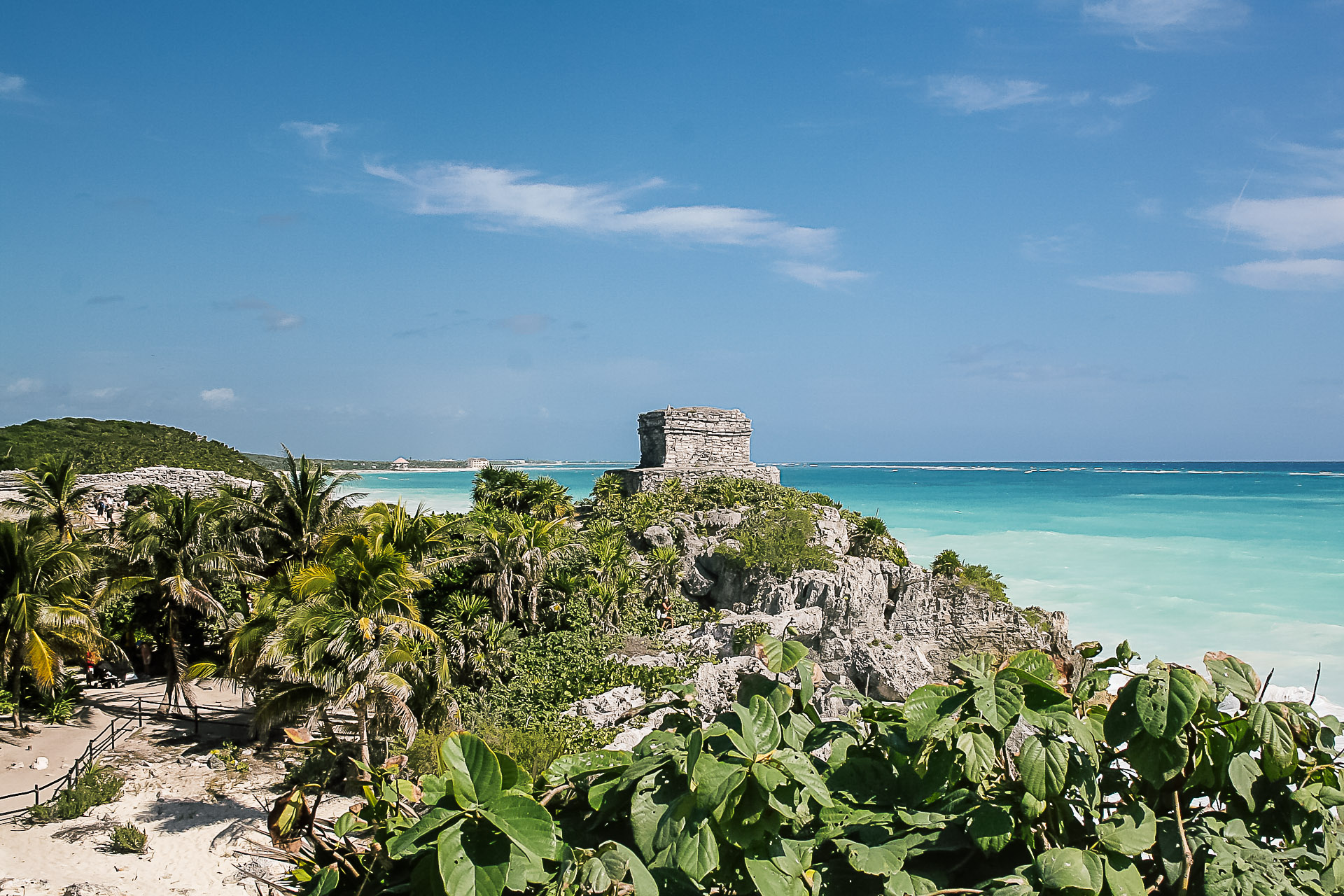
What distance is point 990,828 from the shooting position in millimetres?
1810

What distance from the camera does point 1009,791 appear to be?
1995 millimetres

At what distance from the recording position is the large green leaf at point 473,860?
4.92ft

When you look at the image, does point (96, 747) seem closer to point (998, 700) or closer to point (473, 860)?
point (473, 860)

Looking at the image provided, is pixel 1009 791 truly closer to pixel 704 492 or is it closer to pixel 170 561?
pixel 170 561

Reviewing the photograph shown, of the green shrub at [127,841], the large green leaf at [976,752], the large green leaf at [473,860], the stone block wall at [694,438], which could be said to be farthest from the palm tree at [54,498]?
the large green leaf at [976,752]

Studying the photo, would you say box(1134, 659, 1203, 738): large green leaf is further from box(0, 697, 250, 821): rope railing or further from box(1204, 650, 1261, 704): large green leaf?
box(0, 697, 250, 821): rope railing

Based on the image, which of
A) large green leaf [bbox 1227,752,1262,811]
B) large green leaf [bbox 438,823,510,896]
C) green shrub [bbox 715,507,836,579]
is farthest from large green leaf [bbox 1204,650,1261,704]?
green shrub [bbox 715,507,836,579]

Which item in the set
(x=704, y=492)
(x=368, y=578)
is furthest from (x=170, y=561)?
(x=704, y=492)

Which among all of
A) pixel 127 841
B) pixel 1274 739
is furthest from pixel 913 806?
pixel 127 841

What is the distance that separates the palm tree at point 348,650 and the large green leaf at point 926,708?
9.85 meters

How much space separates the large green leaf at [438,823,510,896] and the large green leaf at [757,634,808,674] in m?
0.79

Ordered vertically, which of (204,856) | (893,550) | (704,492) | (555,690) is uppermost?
(704,492)

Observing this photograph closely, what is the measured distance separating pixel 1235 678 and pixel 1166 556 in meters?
47.7

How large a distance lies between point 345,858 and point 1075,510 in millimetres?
74532
